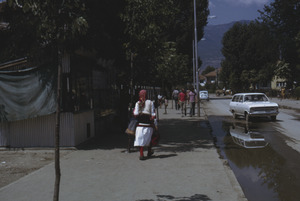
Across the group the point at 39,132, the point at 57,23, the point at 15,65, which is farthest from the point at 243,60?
the point at 57,23

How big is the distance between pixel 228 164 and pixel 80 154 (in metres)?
4.13

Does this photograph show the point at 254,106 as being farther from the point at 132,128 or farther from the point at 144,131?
the point at 144,131

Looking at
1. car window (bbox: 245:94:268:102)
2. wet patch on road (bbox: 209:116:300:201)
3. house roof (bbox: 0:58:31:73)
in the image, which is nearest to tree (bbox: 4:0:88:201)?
wet patch on road (bbox: 209:116:300:201)

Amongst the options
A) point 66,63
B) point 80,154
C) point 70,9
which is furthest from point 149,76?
point 70,9

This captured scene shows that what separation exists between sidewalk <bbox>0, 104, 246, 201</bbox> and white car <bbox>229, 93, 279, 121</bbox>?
Answer: 7972 millimetres

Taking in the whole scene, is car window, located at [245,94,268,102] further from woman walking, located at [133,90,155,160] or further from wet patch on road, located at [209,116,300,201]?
woman walking, located at [133,90,155,160]

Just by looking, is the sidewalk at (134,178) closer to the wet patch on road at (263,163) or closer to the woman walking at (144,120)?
the wet patch on road at (263,163)

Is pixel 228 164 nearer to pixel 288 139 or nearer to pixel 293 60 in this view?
pixel 288 139

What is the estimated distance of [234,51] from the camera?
208 ft

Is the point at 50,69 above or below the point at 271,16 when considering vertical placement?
below

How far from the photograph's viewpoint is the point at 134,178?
21.0 ft

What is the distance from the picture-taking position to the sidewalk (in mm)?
5312

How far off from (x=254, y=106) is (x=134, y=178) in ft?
39.7

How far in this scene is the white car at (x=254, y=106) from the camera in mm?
16953
